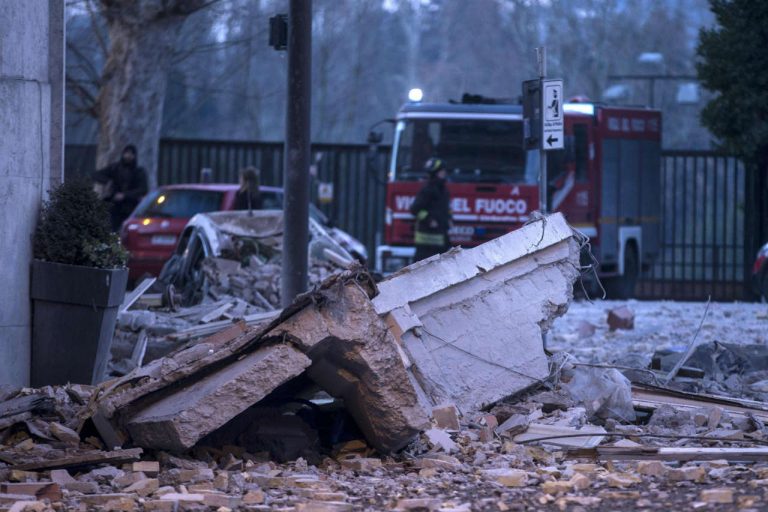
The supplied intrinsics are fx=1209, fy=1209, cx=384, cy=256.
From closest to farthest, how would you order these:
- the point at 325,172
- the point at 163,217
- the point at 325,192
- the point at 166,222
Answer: the point at 166,222 → the point at 163,217 → the point at 325,192 → the point at 325,172

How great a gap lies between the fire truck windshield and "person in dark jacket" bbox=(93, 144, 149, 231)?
4.12 metres

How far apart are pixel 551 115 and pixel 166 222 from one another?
7350 mm

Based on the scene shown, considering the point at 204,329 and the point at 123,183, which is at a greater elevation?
the point at 123,183

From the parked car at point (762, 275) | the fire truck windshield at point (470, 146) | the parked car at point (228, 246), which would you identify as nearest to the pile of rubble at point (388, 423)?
the parked car at point (228, 246)

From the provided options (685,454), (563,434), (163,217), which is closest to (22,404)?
(563,434)

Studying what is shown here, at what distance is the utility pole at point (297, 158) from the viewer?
1206 centimetres

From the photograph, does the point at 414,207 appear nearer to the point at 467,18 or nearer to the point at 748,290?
the point at 748,290

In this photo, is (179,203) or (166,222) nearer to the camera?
(166,222)

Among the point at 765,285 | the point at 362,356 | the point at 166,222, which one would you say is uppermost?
the point at 166,222

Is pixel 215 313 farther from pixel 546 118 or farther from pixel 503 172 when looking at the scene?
pixel 503 172

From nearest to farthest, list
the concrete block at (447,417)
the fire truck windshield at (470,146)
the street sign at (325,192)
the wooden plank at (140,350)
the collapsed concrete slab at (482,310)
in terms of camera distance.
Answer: the concrete block at (447,417)
the collapsed concrete slab at (482,310)
the wooden plank at (140,350)
the fire truck windshield at (470,146)
the street sign at (325,192)

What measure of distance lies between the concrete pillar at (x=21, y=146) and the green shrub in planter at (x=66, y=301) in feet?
0.32

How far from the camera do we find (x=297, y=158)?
1220cm

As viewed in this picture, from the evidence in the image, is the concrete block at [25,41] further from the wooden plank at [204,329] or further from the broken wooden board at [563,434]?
the broken wooden board at [563,434]
